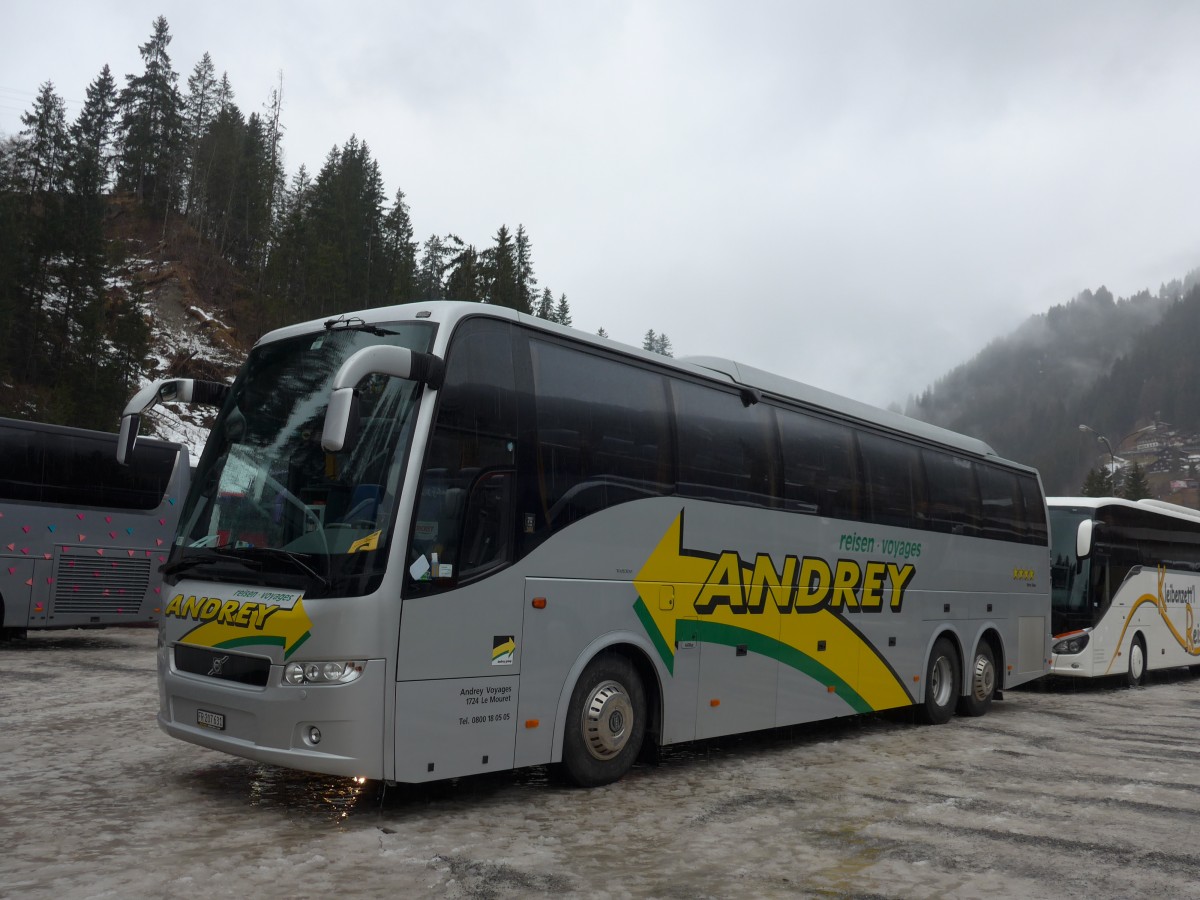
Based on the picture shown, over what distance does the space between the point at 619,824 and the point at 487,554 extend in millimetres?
1968

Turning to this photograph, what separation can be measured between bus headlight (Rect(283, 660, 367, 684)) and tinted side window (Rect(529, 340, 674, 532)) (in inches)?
68.8

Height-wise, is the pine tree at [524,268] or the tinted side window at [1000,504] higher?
the pine tree at [524,268]

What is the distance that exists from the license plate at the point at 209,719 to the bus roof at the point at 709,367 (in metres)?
2.61

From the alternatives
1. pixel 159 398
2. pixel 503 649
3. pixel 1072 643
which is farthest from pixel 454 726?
pixel 1072 643

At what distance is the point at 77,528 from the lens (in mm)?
17266

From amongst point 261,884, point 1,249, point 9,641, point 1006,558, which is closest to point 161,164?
point 1,249

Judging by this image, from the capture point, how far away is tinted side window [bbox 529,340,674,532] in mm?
7637

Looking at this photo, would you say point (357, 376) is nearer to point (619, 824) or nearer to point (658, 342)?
point (619, 824)

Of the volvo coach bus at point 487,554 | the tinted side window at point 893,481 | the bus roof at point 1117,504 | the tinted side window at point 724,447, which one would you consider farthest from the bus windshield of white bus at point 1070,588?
the tinted side window at point 724,447

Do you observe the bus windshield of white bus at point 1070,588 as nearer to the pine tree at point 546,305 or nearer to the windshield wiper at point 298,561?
the windshield wiper at point 298,561

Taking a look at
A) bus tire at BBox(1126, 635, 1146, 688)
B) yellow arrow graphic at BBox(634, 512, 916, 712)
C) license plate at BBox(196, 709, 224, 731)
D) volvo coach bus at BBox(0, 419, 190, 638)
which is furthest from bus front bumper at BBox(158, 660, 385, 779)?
bus tire at BBox(1126, 635, 1146, 688)

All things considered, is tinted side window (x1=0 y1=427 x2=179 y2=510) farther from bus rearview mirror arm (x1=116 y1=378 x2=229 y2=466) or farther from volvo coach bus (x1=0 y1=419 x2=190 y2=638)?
bus rearview mirror arm (x1=116 y1=378 x2=229 y2=466)

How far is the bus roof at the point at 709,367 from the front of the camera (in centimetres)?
722

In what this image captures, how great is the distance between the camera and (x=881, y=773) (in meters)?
9.29
